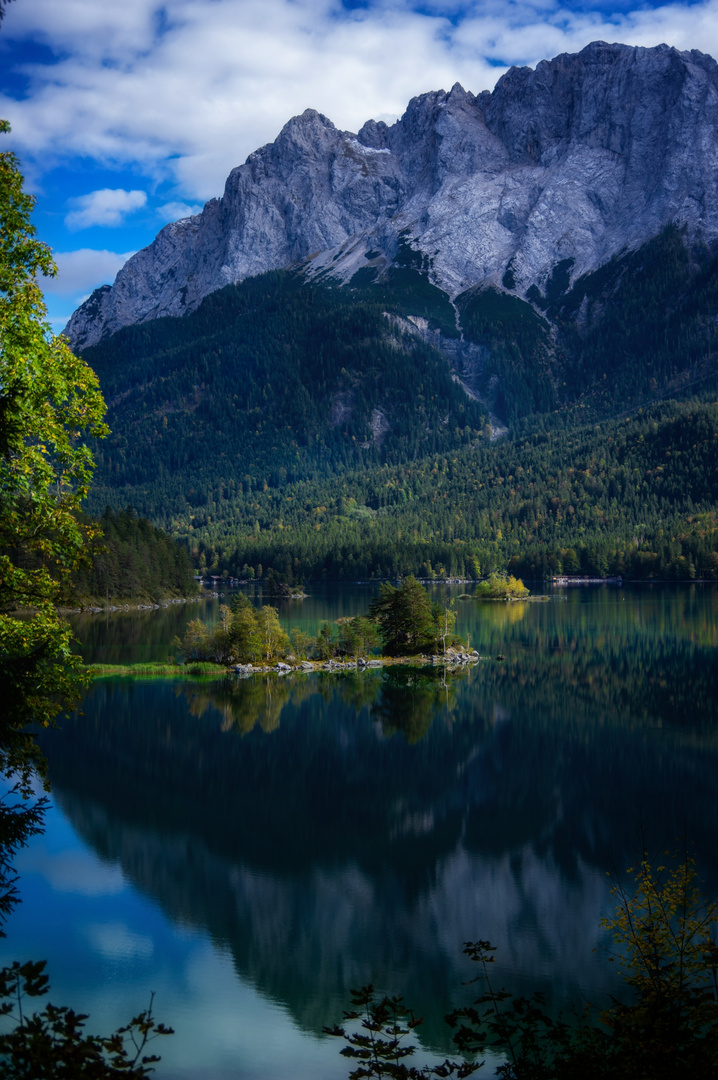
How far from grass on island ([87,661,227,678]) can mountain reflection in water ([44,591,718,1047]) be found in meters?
3.92

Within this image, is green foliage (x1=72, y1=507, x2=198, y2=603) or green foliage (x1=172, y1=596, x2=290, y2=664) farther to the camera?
green foliage (x1=72, y1=507, x2=198, y2=603)

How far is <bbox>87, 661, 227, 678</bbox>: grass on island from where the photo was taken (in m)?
77.6

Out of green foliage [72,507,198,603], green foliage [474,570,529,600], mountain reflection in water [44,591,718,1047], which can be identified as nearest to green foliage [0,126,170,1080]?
mountain reflection in water [44,591,718,1047]

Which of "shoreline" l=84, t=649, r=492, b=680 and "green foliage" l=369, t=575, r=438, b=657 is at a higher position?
"green foliage" l=369, t=575, r=438, b=657

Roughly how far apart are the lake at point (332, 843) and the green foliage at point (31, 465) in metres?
10.1

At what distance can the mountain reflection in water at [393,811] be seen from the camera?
92.2 feet

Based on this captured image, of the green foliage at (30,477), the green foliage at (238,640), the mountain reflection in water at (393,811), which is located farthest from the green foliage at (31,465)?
the green foliage at (238,640)

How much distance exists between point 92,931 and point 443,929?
1174 cm

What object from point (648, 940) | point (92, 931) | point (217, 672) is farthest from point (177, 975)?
point (217, 672)

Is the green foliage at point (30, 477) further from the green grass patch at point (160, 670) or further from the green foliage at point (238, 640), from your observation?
the green foliage at point (238, 640)

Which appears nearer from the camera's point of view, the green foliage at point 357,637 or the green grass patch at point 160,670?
the green grass patch at point 160,670

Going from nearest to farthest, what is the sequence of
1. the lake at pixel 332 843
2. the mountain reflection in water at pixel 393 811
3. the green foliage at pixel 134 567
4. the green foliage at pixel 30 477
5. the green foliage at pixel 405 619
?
the green foliage at pixel 30 477 → the lake at pixel 332 843 → the mountain reflection in water at pixel 393 811 → the green foliage at pixel 405 619 → the green foliage at pixel 134 567

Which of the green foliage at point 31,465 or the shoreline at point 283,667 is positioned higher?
the green foliage at point 31,465

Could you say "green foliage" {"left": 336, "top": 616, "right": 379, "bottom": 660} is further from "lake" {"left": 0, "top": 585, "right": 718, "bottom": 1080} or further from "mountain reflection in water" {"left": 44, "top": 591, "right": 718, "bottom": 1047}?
"lake" {"left": 0, "top": 585, "right": 718, "bottom": 1080}
